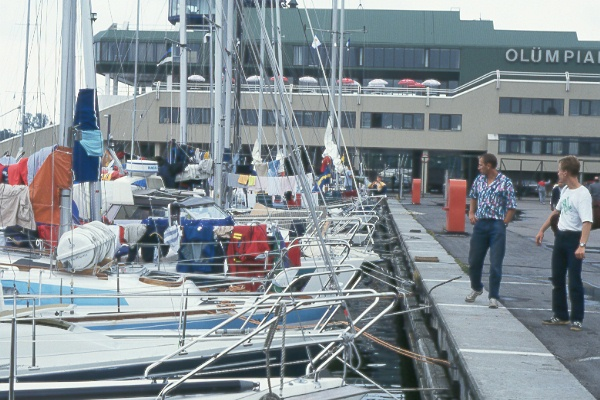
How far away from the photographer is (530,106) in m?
61.6

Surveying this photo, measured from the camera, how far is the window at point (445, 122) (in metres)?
62.5

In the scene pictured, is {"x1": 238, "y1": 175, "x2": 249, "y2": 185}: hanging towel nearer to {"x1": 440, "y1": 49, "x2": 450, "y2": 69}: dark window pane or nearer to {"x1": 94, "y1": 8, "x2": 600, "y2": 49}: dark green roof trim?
{"x1": 94, "y1": 8, "x2": 600, "y2": 49}: dark green roof trim

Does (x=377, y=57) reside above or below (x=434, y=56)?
below

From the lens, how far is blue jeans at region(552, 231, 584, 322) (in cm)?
1002

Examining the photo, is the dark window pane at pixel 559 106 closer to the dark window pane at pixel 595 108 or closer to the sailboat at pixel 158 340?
the dark window pane at pixel 595 108

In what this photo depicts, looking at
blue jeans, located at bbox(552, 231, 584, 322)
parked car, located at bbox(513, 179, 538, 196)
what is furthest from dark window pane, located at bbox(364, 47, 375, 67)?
blue jeans, located at bbox(552, 231, 584, 322)

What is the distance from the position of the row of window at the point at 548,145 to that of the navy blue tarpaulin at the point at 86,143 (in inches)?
2053

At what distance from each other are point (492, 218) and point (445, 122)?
52389mm

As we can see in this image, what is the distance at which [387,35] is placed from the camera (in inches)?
2810

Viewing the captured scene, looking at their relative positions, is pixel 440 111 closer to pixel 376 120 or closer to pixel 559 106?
pixel 376 120

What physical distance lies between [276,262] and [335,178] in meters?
22.4

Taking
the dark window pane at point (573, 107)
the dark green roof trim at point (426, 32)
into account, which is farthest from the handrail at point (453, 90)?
the dark green roof trim at point (426, 32)

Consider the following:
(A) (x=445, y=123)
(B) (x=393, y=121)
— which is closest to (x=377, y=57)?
(B) (x=393, y=121)

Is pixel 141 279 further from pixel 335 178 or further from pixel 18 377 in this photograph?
pixel 335 178
